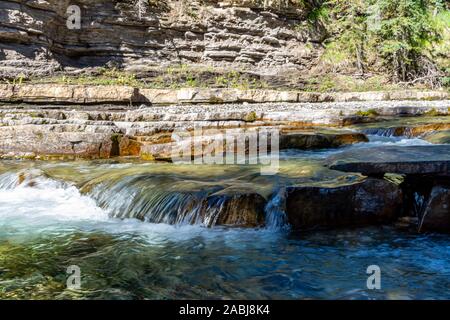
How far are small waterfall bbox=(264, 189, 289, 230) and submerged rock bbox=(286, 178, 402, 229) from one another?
0.22 feet

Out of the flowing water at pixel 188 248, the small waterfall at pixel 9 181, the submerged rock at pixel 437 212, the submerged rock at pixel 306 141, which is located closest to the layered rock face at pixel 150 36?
the small waterfall at pixel 9 181

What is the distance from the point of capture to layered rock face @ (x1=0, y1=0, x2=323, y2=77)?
1781 cm

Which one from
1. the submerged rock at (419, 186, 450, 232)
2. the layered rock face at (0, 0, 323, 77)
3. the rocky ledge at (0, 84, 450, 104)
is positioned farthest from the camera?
the layered rock face at (0, 0, 323, 77)

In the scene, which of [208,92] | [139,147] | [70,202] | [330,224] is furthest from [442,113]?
[70,202]

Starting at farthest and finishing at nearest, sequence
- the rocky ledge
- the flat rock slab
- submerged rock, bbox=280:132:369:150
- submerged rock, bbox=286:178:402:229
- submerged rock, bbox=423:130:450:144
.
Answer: the rocky ledge
submerged rock, bbox=280:132:369:150
submerged rock, bbox=423:130:450:144
submerged rock, bbox=286:178:402:229
the flat rock slab

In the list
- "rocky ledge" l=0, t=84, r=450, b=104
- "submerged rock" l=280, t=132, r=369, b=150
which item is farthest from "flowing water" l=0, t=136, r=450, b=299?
"rocky ledge" l=0, t=84, r=450, b=104

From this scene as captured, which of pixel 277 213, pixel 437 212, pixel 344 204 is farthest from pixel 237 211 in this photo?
pixel 437 212

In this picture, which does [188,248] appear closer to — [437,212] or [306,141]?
[437,212]

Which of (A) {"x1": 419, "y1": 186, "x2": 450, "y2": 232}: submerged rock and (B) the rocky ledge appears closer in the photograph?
(A) {"x1": 419, "y1": 186, "x2": 450, "y2": 232}: submerged rock

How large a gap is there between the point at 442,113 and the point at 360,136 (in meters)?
6.09

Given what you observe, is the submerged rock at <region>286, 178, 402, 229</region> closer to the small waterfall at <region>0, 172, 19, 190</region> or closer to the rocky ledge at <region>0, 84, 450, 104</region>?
the small waterfall at <region>0, 172, 19, 190</region>

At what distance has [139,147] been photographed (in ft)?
29.8

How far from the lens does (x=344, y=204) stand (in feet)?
14.9

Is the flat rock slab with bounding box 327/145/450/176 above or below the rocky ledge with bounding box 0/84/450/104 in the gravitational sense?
below
